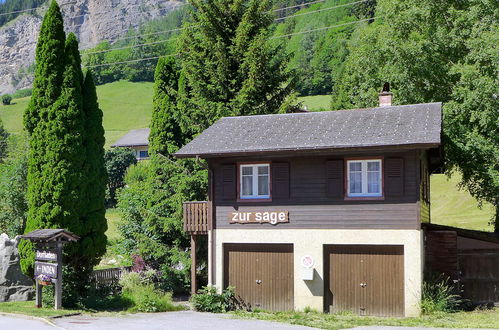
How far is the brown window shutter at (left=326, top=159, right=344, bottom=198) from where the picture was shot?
71.8ft

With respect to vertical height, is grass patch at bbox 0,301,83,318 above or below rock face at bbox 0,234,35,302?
below

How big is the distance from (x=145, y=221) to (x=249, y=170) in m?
7.66

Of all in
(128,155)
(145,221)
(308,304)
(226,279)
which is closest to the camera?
(308,304)

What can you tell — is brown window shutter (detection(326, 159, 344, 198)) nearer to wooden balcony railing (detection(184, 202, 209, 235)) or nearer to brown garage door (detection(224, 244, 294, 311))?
brown garage door (detection(224, 244, 294, 311))

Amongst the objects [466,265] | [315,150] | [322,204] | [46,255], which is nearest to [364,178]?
[322,204]

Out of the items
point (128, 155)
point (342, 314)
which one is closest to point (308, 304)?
point (342, 314)

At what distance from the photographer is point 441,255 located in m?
22.4

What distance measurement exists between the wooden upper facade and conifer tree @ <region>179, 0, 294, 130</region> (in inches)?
194

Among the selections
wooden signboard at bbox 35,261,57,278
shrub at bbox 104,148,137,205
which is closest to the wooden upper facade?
wooden signboard at bbox 35,261,57,278

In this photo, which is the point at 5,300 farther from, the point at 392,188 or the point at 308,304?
the point at 392,188

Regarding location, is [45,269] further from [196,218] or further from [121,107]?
[121,107]

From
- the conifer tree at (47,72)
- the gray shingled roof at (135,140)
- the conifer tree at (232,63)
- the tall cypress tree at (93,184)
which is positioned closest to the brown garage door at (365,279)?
the tall cypress tree at (93,184)

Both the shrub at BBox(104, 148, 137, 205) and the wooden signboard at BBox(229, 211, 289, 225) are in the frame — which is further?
the shrub at BBox(104, 148, 137, 205)

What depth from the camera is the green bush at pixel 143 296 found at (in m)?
21.8
